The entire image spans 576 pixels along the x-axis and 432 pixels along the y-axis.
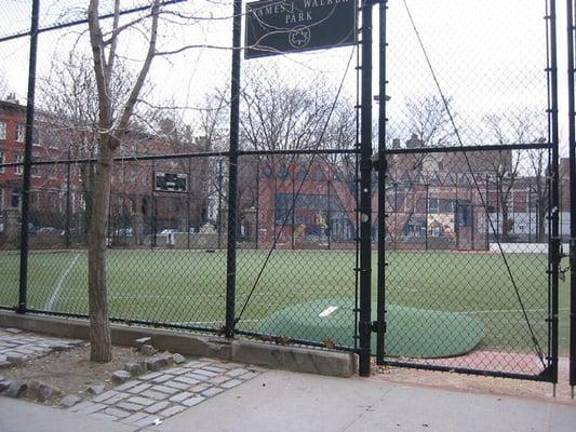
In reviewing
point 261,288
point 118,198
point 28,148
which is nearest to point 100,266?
point 28,148

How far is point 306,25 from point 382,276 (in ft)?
8.96

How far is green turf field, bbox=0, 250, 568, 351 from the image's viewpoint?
10406 mm

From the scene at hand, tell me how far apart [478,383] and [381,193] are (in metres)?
2.03

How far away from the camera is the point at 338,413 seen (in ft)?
15.3

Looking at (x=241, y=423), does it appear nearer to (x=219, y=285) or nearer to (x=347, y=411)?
(x=347, y=411)

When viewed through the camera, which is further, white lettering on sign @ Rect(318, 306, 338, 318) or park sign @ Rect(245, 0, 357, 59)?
white lettering on sign @ Rect(318, 306, 338, 318)

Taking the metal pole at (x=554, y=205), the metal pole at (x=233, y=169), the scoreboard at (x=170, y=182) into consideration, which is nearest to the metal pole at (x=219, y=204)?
the scoreboard at (x=170, y=182)

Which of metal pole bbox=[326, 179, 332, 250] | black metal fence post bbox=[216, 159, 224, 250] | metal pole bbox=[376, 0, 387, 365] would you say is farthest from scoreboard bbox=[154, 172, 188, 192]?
metal pole bbox=[326, 179, 332, 250]

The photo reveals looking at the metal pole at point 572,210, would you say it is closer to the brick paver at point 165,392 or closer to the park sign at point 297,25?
the park sign at point 297,25

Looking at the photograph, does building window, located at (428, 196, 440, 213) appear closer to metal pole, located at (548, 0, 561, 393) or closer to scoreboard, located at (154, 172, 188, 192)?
scoreboard, located at (154, 172, 188, 192)

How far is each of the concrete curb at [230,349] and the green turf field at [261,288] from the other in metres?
1.24

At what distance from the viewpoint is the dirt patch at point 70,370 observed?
538 centimetres

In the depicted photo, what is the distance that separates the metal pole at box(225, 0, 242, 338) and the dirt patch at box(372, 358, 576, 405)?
5.47 feet

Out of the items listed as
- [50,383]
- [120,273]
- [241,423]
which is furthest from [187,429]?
[120,273]
